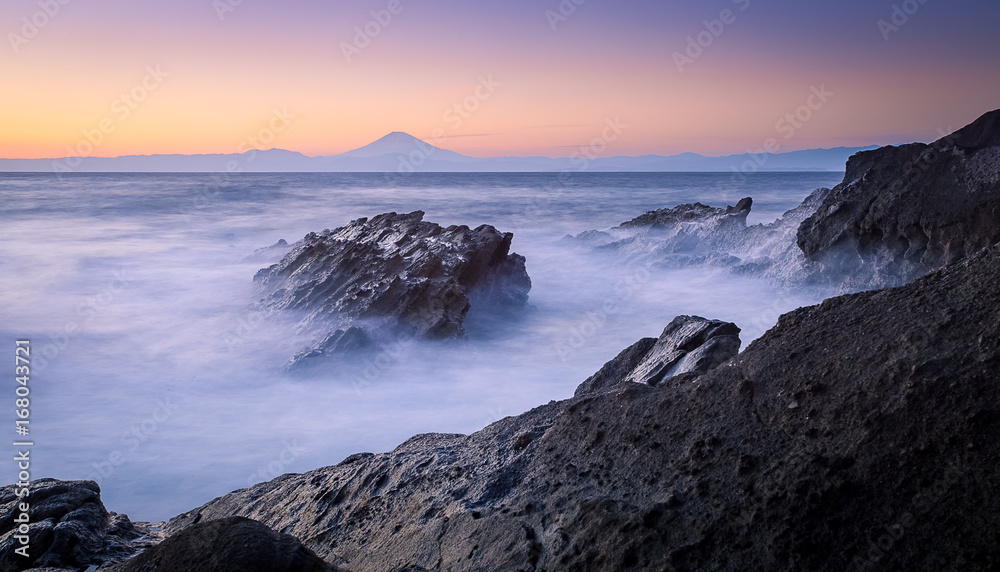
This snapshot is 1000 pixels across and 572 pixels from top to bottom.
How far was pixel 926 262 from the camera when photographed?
31.2ft

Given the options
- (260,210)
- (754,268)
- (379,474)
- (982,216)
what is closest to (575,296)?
(754,268)

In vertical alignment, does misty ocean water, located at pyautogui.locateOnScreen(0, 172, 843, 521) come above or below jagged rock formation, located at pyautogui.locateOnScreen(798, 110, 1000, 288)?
below

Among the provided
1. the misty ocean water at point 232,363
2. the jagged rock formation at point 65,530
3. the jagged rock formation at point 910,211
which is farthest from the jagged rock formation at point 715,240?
the jagged rock formation at point 65,530

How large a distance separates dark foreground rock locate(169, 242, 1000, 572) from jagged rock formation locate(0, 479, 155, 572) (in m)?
1.03

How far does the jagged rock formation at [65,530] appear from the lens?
347 centimetres
